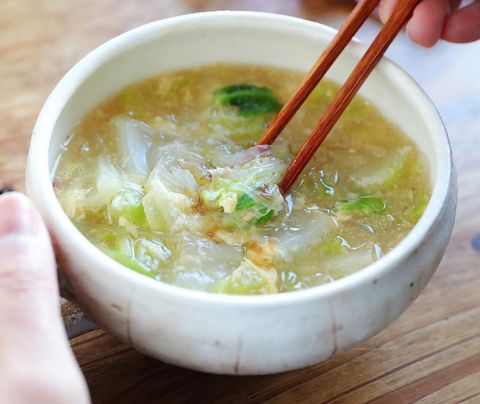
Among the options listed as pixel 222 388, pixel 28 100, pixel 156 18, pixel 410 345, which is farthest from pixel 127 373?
pixel 156 18

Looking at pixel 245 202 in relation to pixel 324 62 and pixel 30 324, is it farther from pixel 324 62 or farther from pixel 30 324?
pixel 30 324

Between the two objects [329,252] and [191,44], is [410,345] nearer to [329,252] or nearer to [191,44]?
[329,252]

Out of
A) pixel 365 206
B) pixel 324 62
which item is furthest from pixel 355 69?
pixel 365 206

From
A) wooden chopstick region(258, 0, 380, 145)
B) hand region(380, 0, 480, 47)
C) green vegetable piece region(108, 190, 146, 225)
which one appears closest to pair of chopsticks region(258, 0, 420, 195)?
wooden chopstick region(258, 0, 380, 145)

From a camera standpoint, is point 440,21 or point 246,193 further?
point 440,21

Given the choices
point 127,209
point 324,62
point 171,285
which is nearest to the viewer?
point 171,285

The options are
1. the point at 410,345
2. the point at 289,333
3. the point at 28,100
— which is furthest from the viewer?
the point at 28,100
